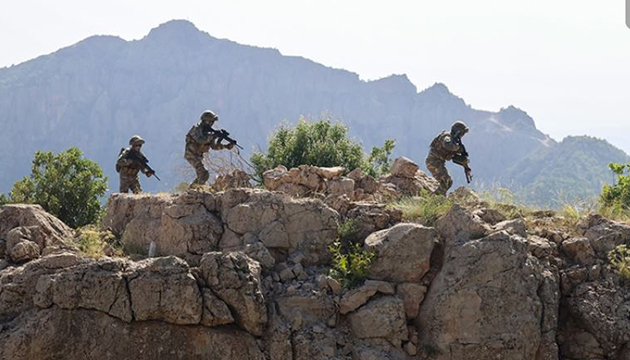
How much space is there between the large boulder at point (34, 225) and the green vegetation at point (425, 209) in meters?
5.29

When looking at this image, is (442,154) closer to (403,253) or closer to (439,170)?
(439,170)

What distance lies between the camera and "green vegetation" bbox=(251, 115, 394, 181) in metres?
18.2

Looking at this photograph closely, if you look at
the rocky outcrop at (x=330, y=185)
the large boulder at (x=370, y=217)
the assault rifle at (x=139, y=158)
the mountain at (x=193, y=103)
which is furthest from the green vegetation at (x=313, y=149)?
the mountain at (x=193, y=103)

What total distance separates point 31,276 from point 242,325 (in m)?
2.91

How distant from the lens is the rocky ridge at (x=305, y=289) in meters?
8.55

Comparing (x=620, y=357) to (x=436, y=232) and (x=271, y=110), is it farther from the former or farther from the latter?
(x=271, y=110)

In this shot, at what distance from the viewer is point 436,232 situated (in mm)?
10070

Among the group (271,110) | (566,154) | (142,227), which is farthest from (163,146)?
(142,227)

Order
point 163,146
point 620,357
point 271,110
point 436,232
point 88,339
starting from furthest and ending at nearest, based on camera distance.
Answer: point 271,110, point 163,146, point 436,232, point 620,357, point 88,339

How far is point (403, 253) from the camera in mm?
9680

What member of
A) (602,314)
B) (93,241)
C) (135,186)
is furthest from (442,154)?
(93,241)

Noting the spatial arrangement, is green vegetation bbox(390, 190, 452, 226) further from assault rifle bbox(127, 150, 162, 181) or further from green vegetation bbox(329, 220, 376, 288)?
assault rifle bbox(127, 150, 162, 181)

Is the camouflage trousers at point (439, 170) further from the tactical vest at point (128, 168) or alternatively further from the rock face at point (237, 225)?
the tactical vest at point (128, 168)

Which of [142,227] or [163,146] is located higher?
[163,146]
